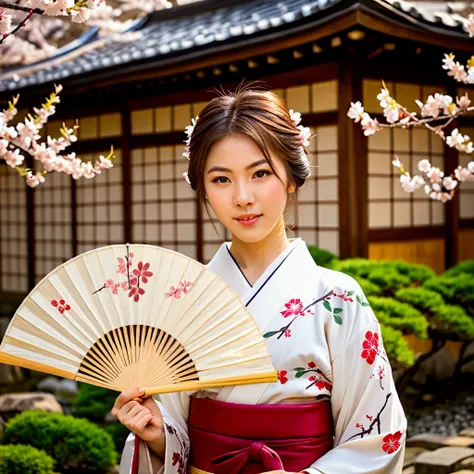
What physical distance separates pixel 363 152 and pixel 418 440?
3103 mm

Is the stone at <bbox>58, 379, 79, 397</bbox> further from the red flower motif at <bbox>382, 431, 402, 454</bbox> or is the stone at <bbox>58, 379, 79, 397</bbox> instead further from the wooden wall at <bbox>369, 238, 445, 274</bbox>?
the red flower motif at <bbox>382, 431, 402, 454</bbox>

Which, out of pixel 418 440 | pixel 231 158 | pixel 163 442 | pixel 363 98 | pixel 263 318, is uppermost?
pixel 363 98

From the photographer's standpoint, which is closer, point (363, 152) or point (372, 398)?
point (372, 398)

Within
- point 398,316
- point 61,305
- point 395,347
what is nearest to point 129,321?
point 61,305

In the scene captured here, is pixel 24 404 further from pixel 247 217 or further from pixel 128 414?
pixel 247 217

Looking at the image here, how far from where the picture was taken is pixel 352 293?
7.77 ft

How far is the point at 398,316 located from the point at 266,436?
4.50 m

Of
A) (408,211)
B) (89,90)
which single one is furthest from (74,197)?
(408,211)

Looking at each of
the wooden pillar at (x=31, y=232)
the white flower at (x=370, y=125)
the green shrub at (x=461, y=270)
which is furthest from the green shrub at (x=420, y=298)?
the wooden pillar at (x=31, y=232)

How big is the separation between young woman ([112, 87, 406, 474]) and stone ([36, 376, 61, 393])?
23.7 ft

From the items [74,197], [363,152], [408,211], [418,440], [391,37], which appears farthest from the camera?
[74,197]

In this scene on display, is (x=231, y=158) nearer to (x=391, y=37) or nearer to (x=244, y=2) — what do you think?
(x=391, y=37)

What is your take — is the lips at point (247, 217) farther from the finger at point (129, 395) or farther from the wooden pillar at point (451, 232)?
the wooden pillar at point (451, 232)

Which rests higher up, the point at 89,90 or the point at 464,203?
the point at 89,90
